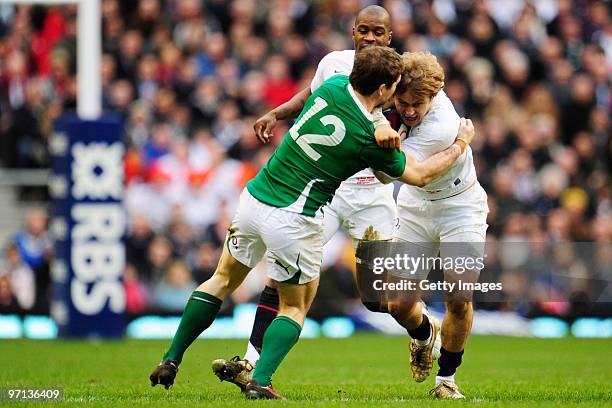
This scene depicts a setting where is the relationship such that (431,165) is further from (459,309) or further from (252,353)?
(252,353)

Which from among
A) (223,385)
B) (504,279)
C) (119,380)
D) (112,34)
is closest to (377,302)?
(223,385)

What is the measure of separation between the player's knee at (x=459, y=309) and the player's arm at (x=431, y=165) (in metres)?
1.03

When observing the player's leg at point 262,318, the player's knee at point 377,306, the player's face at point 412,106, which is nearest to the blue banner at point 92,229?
the player's leg at point 262,318

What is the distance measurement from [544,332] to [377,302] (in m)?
7.84

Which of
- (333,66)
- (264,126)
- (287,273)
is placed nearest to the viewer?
(287,273)

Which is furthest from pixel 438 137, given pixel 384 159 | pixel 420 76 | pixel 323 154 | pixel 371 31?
pixel 371 31

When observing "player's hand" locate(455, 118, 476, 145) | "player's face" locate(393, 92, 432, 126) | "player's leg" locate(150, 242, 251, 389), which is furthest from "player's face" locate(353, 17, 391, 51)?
"player's leg" locate(150, 242, 251, 389)

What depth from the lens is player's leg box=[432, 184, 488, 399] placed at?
8641 millimetres

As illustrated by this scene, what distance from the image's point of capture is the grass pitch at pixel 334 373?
8.22m

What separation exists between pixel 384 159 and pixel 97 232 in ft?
25.2

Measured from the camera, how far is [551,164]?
59.8 feet

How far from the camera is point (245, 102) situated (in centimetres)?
1869

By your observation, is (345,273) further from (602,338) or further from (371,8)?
(371,8)

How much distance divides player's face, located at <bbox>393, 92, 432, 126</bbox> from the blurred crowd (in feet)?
25.2
